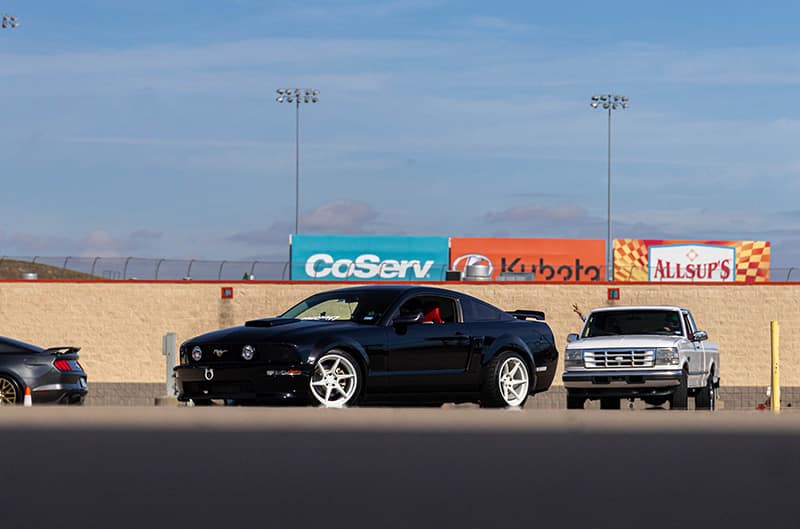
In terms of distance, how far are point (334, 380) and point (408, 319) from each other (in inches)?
48.2

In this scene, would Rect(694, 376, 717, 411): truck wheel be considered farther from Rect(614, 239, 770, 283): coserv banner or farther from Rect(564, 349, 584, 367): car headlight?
Rect(614, 239, 770, 283): coserv banner

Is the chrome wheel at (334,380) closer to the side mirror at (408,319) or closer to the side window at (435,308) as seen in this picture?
the side mirror at (408,319)

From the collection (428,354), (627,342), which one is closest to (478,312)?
(428,354)

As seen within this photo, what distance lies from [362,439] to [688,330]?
12.6 metres

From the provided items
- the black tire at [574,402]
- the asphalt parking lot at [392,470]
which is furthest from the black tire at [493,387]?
the black tire at [574,402]

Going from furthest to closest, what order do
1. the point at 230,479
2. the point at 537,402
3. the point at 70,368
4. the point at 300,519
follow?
the point at 537,402
the point at 70,368
the point at 230,479
the point at 300,519

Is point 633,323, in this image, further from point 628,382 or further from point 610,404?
point 610,404

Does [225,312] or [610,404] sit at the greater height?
[225,312]

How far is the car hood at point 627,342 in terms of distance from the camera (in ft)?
Answer: 68.3

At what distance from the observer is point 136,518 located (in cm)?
727

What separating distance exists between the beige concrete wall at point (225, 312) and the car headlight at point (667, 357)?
21.1 m

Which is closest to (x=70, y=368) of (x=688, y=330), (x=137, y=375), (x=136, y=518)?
(x=688, y=330)

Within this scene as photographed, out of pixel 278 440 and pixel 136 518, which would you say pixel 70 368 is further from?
pixel 136 518

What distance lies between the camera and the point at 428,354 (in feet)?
52.8
